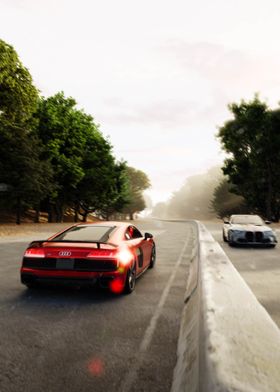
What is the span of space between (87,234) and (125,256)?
96 cm

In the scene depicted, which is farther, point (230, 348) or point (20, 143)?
point (20, 143)

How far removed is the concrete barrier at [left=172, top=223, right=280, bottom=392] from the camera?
188 cm

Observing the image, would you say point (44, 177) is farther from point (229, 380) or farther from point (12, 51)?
point (229, 380)

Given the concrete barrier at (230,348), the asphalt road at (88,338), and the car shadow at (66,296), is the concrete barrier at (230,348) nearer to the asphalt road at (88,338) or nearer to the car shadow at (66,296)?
the asphalt road at (88,338)

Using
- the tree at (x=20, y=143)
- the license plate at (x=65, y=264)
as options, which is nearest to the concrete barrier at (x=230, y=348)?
the license plate at (x=65, y=264)

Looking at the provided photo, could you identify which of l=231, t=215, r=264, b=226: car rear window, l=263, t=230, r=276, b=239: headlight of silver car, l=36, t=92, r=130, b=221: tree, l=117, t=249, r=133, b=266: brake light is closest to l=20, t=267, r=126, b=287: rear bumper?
l=117, t=249, r=133, b=266: brake light

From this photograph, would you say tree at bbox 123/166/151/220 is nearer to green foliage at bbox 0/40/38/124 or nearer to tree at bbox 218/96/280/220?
tree at bbox 218/96/280/220

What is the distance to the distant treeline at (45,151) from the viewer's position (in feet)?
79.2

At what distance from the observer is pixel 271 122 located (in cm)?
4572

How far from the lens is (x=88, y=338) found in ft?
14.1

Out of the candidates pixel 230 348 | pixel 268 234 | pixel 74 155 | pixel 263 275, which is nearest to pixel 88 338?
pixel 230 348

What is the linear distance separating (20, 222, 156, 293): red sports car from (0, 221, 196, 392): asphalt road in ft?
1.03

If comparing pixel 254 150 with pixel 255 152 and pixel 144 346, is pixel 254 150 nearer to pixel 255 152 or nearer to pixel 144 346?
pixel 255 152

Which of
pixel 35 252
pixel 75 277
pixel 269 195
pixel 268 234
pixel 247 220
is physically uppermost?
pixel 269 195
